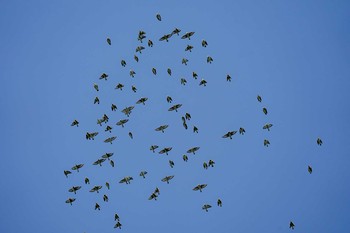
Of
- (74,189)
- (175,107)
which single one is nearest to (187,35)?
(175,107)

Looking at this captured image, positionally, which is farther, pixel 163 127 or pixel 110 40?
pixel 110 40

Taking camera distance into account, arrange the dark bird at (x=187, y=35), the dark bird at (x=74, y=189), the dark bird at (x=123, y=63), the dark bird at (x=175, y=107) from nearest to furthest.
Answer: the dark bird at (x=175, y=107), the dark bird at (x=74, y=189), the dark bird at (x=123, y=63), the dark bird at (x=187, y=35)

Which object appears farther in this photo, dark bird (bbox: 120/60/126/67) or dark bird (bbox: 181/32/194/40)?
dark bird (bbox: 181/32/194/40)

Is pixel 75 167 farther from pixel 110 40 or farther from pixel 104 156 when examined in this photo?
pixel 110 40

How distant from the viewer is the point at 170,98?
5512 centimetres

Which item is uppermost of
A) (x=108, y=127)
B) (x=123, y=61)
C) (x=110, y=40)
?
(x=110, y=40)

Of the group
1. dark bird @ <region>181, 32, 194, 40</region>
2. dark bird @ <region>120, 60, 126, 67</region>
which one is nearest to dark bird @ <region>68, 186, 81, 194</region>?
dark bird @ <region>120, 60, 126, 67</region>

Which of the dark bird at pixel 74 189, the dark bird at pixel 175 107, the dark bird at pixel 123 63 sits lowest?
the dark bird at pixel 74 189

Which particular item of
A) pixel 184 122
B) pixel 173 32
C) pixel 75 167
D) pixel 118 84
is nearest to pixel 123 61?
pixel 118 84

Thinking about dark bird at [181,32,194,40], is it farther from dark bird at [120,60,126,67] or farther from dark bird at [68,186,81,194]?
dark bird at [68,186,81,194]

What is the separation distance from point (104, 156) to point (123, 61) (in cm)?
1194

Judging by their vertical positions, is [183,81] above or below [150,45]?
below

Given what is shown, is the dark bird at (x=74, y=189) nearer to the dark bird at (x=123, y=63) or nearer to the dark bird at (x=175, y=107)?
the dark bird at (x=175, y=107)

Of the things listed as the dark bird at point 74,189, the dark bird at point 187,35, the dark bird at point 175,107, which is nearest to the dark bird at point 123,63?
the dark bird at point 187,35
